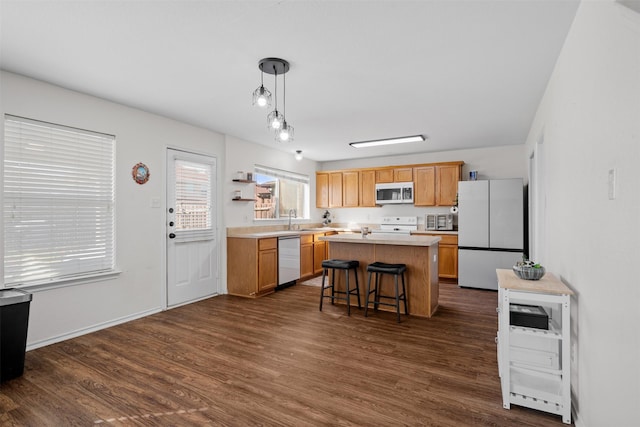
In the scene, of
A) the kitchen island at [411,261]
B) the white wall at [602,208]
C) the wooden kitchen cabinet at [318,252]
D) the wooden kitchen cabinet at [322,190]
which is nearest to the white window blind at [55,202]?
the kitchen island at [411,261]

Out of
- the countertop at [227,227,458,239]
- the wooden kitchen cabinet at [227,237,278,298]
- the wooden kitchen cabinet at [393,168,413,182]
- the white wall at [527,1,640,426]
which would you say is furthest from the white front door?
the white wall at [527,1,640,426]

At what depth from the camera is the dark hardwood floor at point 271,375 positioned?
1.97 metres

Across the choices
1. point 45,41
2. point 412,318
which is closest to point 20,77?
point 45,41

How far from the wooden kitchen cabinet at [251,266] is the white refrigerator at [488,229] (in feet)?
10.3

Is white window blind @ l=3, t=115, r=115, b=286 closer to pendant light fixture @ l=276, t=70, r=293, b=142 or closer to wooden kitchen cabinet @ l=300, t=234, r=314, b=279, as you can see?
pendant light fixture @ l=276, t=70, r=293, b=142

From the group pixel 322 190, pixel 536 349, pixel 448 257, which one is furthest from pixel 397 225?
pixel 536 349

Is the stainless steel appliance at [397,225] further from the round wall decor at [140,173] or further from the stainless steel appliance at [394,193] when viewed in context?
the round wall decor at [140,173]

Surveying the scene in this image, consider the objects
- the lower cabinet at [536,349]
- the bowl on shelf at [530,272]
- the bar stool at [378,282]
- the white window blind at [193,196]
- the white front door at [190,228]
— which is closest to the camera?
the lower cabinet at [536,349]

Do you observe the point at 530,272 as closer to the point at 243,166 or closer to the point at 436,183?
the point at 436,183

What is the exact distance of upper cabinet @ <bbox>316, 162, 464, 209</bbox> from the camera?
6043 mm

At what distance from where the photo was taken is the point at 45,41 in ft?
7.70

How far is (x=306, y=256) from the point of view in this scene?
602cm

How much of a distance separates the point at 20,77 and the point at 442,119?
4477 mm

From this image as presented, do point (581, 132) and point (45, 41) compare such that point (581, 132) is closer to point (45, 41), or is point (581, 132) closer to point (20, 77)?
point (45, 41)
